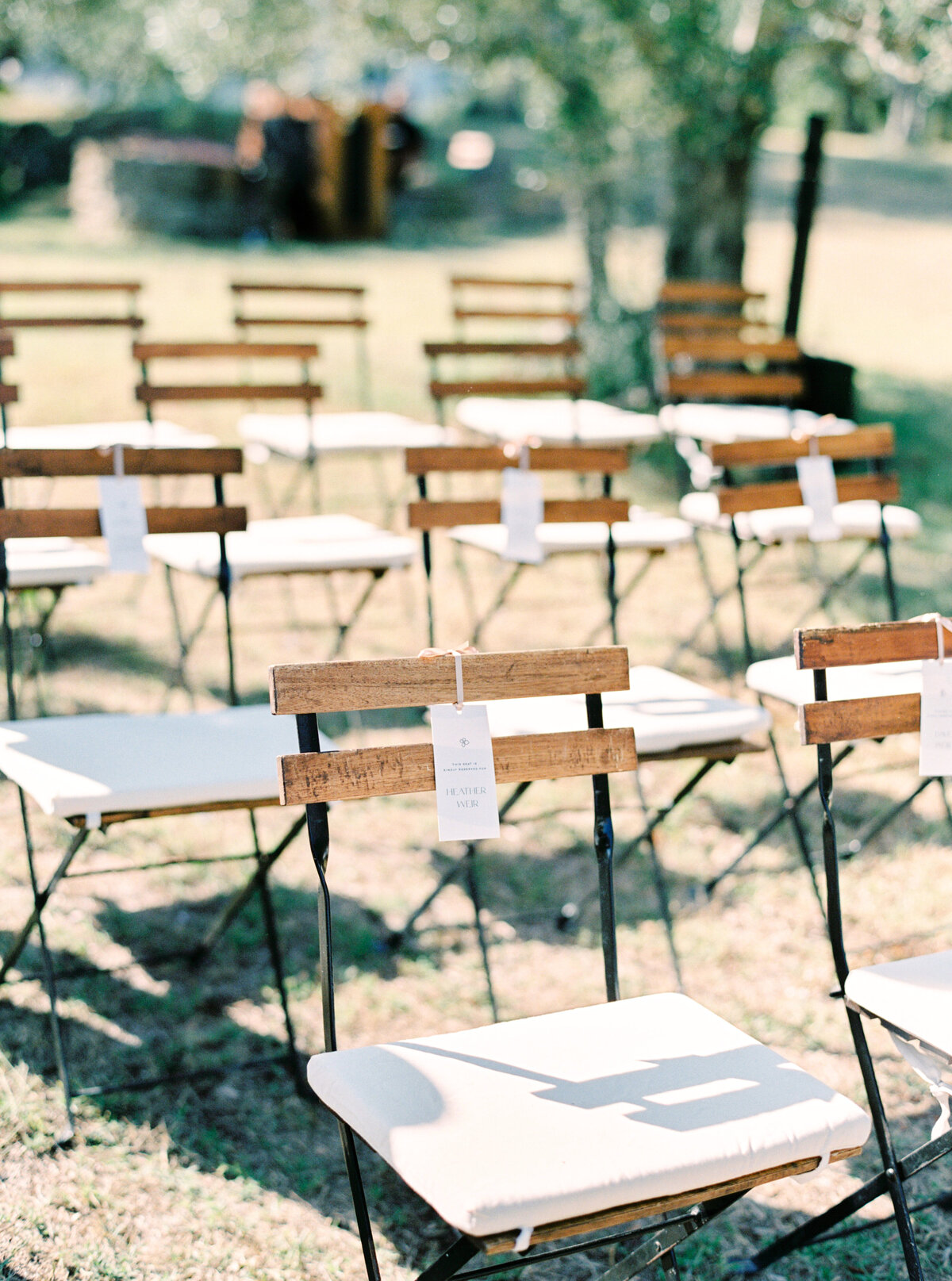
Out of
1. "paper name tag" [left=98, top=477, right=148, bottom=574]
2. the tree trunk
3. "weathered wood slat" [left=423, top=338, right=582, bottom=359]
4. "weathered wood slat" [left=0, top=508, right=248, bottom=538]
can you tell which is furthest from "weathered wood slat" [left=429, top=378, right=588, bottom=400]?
the tree trunk

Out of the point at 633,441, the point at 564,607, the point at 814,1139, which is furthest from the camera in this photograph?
the point at 564,607

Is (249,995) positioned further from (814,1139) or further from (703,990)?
(814,1139)

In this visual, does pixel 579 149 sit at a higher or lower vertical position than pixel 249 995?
higher

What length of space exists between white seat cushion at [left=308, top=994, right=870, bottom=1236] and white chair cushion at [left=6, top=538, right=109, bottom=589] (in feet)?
5.94

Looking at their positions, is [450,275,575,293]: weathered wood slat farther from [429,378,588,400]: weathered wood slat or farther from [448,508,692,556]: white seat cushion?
[448,508,692,556]: white seat cushion

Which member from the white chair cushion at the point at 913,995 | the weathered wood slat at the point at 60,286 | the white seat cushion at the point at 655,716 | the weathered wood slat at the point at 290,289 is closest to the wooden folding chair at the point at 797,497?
the white seat cushion at the point at 655,716

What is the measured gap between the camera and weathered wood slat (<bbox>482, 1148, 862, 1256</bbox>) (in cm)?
153

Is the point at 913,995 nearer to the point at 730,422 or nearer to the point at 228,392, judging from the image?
the point at 228,392

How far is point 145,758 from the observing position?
2.49m

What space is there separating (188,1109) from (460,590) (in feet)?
11.0

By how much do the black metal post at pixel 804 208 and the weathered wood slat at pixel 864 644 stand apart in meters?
A: 5.03

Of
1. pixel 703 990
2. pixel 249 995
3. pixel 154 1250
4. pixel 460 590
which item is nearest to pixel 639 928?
pixel 703 990

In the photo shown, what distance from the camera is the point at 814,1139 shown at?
1684 mm

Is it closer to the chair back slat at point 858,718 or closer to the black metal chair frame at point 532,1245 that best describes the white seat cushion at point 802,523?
the chair back slat at point 858,718
